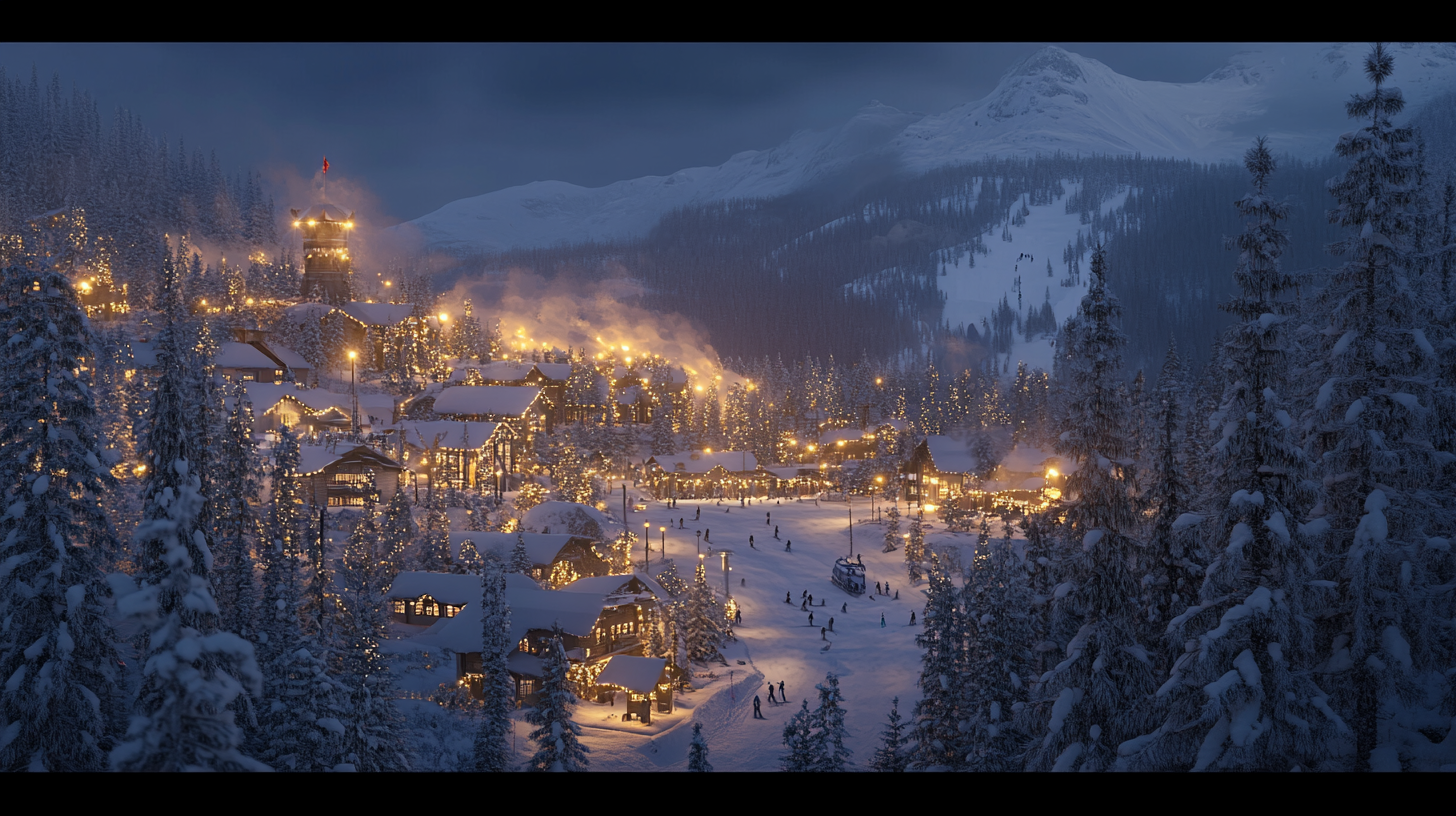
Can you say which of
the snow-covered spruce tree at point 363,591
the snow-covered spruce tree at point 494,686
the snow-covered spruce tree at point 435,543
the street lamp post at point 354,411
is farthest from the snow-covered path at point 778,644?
the street lamp post at point 354,411

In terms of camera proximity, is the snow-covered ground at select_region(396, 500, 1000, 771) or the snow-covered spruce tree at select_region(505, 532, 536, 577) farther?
the snow-covered spruce tree at select_region(505, 532, 536, 577)

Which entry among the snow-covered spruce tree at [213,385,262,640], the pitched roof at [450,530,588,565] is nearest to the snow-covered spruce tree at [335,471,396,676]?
the snow-covered spruce tree at [213,385,262,640]

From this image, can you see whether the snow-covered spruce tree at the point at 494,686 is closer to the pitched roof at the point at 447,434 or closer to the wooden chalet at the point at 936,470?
the pitched roof at the point at 447,434

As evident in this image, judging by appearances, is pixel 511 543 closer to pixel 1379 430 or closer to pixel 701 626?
pixel 701 626

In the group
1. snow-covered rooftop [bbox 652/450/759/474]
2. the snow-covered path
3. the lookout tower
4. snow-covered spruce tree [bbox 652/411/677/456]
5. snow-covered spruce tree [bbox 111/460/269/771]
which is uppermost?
the lookout tower

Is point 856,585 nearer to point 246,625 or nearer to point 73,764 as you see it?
point 246,625

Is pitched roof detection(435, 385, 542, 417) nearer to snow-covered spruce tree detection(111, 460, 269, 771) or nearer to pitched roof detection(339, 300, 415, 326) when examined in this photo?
pitched roof detection(339, 300, 415, 326)
